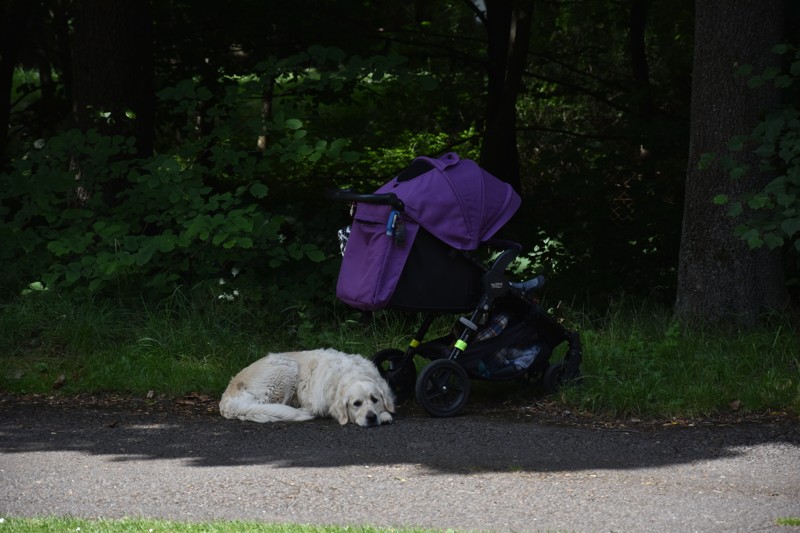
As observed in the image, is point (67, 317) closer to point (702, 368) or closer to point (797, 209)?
point (702, 368)

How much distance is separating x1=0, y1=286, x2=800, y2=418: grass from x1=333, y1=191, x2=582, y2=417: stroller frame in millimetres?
298

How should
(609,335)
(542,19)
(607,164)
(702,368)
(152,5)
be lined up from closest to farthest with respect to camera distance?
1. (702,368)
2. (609,335)
3. (607,164)
4. (152,5)
5. (542,19)

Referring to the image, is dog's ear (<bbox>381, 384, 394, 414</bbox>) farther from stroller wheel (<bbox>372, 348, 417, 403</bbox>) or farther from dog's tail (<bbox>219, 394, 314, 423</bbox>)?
dog's tail (<bbox>219, 394, 314, 423</bbox>)

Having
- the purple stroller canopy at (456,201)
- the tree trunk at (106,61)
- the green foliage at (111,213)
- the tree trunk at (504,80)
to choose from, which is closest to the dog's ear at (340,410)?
the purple stroller canopy at (456,201)

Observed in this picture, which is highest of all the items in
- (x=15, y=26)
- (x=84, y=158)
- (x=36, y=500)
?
(x=15, y=26)

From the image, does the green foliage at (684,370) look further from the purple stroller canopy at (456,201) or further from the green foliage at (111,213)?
the green foliage at (111,213)

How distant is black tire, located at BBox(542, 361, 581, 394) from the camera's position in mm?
7180

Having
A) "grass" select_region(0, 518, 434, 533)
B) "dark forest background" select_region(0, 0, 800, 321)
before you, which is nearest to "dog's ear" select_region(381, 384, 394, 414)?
"grass" select_region(0, 518, 434, 533)

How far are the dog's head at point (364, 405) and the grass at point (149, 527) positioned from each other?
2076mm

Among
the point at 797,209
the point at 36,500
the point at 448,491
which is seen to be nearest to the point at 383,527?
the point at 448,491

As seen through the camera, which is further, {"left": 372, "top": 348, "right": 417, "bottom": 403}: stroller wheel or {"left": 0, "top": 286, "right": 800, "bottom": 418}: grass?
{"left": 372, "top": 348, "right": 417, "bottom": 403}: stroller wheel

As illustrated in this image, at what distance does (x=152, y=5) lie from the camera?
12484 mm

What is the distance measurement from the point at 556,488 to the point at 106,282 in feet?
18.7

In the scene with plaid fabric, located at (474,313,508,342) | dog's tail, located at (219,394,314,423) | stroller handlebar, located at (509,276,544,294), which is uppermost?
stroller handlebar, located at (509,276,544,294)
